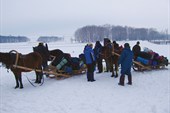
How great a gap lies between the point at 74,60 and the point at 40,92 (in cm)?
286

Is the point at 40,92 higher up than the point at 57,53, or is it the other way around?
the point at 57,53

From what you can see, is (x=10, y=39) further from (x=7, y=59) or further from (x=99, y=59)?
(x=7, y=59)

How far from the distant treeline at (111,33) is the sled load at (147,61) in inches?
3804

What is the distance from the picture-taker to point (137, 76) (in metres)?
11.9

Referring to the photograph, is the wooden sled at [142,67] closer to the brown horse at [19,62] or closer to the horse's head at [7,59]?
the brown horse at [19,62]

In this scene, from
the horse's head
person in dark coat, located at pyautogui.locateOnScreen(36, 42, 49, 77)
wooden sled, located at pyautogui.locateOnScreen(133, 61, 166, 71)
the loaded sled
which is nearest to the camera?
the horse's head

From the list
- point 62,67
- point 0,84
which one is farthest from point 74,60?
point 0,84

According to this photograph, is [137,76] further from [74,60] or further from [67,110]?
[67,110]

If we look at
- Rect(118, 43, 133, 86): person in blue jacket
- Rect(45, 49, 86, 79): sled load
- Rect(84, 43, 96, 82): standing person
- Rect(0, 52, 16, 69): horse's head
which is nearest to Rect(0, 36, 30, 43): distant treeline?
Rect(45, 49, 86, 79): sled load

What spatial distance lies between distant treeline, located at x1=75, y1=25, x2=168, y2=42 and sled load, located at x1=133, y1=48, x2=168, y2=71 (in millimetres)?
96614

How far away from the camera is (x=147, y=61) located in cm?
1301

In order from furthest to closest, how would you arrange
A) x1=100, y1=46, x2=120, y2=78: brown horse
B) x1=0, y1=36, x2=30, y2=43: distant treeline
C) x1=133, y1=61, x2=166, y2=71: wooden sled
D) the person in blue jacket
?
x1=0, y1=36, x2=30, y2=43: distant treeline < x1=133, y1=61, x2=166, y2=71: wooden sled < x1=100, y1=46, x2=120, y2=78: brown horse < the person in blue jacket

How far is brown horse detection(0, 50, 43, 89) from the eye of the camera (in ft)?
34.6

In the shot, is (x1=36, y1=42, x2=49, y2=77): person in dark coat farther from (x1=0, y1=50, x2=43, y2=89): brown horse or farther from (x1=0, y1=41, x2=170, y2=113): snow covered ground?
(x1=0, y1=41, x2=170, y2=113): snow covered ground
